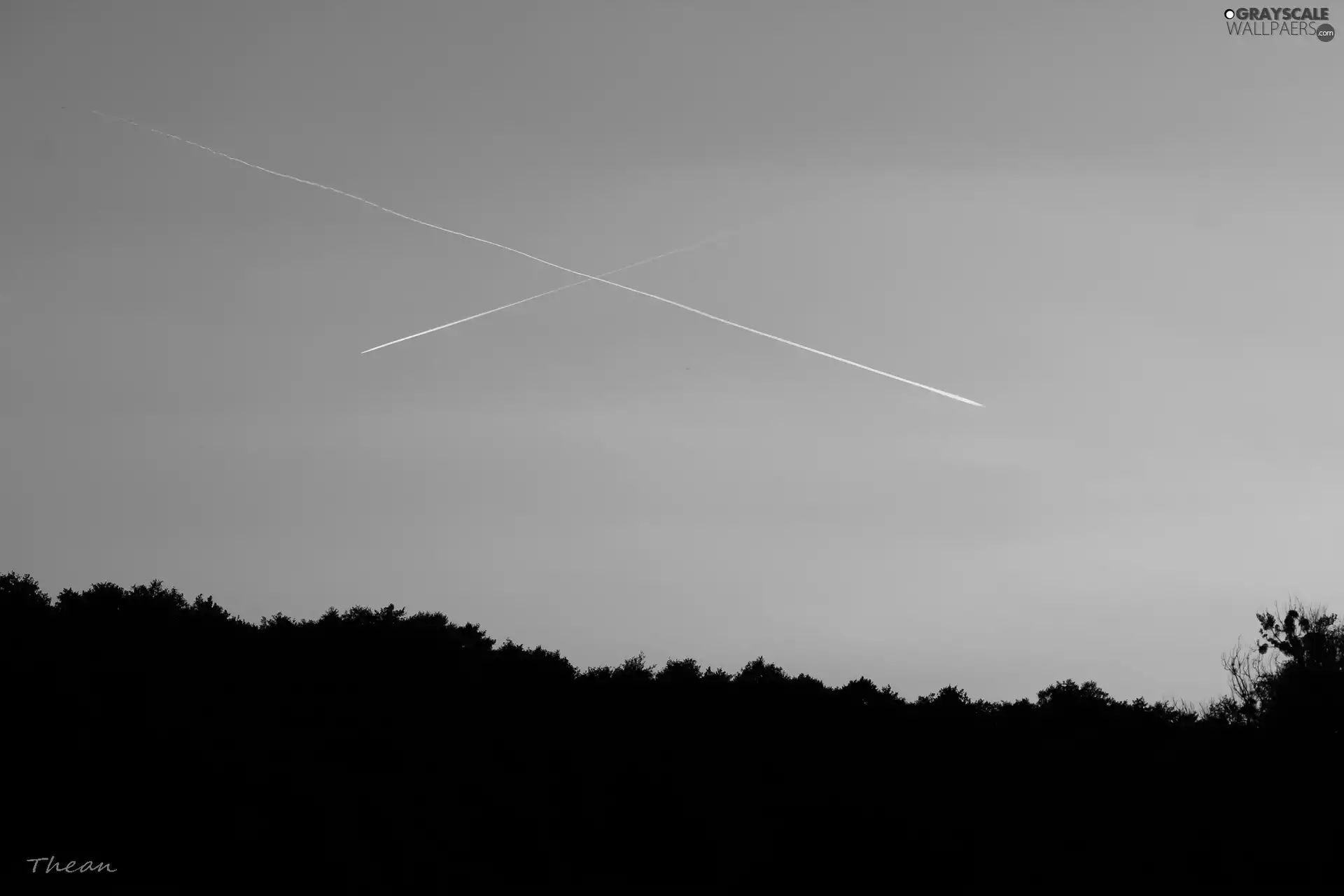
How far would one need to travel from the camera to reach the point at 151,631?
7488cm

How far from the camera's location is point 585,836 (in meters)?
42.2

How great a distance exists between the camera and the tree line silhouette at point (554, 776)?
38.8 metres

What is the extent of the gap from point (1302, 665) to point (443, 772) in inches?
2463

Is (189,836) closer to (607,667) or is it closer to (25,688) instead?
(25,688)

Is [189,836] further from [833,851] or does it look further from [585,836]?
[833,851]

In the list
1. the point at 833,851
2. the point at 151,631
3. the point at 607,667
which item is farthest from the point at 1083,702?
the point at 151,631

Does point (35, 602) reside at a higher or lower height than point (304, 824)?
higher

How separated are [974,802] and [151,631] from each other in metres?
54.8

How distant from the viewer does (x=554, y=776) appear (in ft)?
160

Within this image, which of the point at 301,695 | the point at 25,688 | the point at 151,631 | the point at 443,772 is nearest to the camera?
the point at 443,772

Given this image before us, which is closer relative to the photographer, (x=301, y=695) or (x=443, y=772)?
(x=443, y=772)

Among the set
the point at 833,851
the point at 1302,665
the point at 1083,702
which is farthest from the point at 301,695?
the point at 1302,665

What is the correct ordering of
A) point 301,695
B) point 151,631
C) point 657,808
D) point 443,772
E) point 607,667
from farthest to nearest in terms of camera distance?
1. point 607,667
2. point 151,631
3. point 301,695
4. point 443,772
5. point 657,808

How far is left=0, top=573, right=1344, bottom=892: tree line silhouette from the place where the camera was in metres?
38.8
